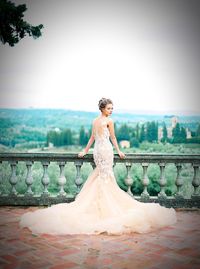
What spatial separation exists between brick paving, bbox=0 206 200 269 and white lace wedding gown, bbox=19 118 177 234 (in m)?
0.12

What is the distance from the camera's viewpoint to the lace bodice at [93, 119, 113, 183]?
5480mm

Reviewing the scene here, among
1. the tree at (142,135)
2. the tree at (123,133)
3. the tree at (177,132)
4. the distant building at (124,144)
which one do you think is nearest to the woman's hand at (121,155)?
the tree at (177,132)

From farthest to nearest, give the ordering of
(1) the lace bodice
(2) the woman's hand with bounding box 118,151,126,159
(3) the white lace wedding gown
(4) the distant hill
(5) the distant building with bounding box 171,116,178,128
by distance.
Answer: (4) the distant hill < (5) the distant building with bounding box 171,116,178,128 < (2) the woman's hand with bounding box 118,151,126,159 < (1) the lace bodice < (3) the white lace wedding gown

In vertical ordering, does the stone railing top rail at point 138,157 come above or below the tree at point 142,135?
below

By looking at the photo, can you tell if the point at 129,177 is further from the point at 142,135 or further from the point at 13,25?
the point at 142,135

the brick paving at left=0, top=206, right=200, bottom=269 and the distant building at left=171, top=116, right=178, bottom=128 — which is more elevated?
the distant building at left=171, top=116, right=178, bottom=128

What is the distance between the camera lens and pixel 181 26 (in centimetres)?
2144

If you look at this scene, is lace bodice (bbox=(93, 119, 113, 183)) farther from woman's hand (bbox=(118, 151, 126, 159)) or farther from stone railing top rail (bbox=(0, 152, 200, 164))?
stone railing top rail (bbox=(0, 152, 200, 164))

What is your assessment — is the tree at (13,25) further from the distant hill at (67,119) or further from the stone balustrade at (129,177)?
the distant hill at (67,119)

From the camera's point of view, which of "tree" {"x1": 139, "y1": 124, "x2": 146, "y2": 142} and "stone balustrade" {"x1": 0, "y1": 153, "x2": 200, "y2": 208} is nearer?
"stone balustrade" {"x1": 0, "y1": 153, "x2": 200, "y2": 208}

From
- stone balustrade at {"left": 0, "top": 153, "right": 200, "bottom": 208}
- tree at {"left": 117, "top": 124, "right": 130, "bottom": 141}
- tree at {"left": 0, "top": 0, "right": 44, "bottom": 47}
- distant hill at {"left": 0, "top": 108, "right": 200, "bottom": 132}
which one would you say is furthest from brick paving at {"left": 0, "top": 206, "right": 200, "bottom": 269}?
tree at {"left": 117, "top": 124, "right": 130, "bottom": 141}

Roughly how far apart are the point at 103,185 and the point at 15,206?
77.1 inches

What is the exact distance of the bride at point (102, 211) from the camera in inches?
185

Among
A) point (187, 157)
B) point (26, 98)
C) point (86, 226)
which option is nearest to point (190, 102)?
point (26, 98)
